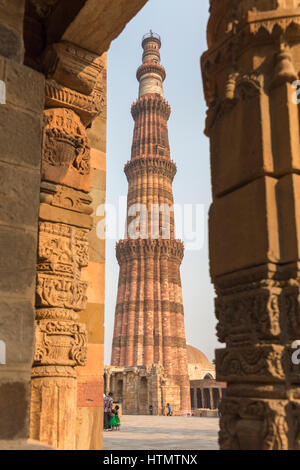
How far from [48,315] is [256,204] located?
2.13m

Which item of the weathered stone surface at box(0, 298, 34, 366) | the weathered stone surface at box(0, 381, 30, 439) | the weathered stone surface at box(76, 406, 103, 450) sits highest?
the weathered stone surface at box(0, 298, 34, 366)

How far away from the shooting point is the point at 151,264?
1576 inches

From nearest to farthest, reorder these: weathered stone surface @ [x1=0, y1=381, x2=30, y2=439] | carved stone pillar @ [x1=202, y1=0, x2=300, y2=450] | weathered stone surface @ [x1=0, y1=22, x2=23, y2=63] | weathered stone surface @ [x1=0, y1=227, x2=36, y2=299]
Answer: carved stone pillar @ [x1=202, y1=0, x2=300, y2=450], weathered stone surface @ [x1=0, y1=381, x2=30, y2=439], weathered stone surface @ [x1=0, y1=227, x2=36, y2=299], weathered stone surface @ [x1=0, y1=22, x2=23, y2=63]

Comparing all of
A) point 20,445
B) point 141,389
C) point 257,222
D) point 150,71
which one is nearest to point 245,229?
point 257,222

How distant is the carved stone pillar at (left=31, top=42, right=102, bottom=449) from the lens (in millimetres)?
3617

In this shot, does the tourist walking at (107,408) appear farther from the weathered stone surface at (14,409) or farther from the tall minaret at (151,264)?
the tall minaret at (151,264)

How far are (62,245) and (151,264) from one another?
119ft

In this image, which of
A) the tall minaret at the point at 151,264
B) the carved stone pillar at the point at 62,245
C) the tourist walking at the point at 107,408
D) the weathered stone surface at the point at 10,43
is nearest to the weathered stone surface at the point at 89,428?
the carved stone pillar at the point at 62,245

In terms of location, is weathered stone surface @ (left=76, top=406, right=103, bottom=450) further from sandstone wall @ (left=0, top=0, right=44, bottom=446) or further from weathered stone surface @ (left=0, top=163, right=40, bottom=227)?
weathered stone surface @ (left=0, top=163, right=40, bottom=227)

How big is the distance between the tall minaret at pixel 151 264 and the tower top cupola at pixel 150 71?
1115 millimetres

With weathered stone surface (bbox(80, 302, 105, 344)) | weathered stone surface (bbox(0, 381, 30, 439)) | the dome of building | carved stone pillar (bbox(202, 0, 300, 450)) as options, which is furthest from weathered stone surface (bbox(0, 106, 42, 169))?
the dome of building

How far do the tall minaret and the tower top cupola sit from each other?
1115 millimetres

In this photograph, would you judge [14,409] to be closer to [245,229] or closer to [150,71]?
[245,229]

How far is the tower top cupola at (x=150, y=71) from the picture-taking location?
4597 cm
